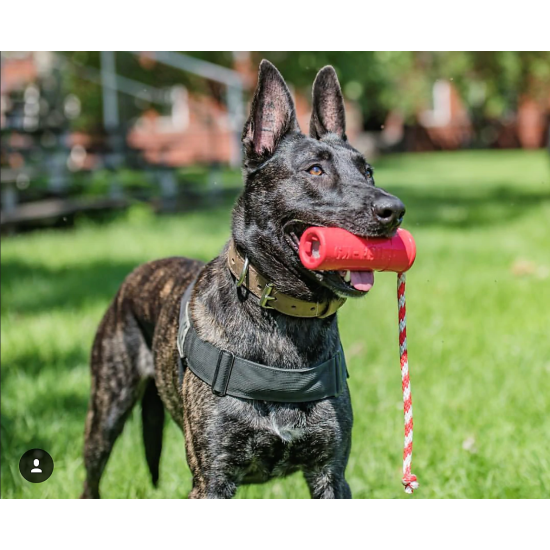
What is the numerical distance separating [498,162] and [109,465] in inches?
915

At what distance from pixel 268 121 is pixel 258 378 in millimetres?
1028

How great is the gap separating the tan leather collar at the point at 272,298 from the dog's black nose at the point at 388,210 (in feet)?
1.49

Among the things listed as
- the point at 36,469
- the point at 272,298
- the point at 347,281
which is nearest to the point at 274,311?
the point at 272,298

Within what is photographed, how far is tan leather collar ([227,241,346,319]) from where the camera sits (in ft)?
9.23

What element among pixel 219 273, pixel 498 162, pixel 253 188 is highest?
pixel 253 188

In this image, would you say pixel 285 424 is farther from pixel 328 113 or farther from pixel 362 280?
pixel 328 113

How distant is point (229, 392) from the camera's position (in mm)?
2773

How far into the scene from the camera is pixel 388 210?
250 cm

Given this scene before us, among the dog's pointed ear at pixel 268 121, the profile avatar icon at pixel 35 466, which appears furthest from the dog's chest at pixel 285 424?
the profile avatar icon at pixel 35 466

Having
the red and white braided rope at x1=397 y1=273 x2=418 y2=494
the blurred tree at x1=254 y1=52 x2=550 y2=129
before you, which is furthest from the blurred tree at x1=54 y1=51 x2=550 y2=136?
the red and white braided rope at x1=397 y1=273 x2=418 y2=494

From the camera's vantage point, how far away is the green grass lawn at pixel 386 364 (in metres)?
3.86

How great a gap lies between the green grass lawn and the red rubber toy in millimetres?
1554
